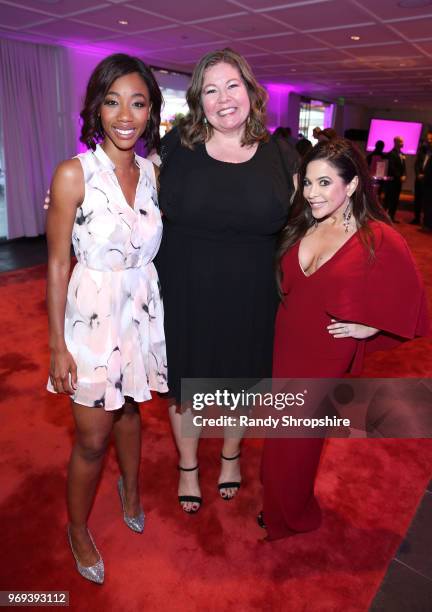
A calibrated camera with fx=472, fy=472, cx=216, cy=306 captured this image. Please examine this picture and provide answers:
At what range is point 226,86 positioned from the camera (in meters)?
1.72

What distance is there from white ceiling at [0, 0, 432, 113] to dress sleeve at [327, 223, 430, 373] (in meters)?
4.08

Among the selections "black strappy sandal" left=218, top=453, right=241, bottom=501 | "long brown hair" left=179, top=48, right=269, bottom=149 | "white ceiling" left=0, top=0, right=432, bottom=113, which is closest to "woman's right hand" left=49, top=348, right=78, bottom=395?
"long brown hair" left=179, top=48, right=269, bottom=149

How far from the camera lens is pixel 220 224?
67.6 inches

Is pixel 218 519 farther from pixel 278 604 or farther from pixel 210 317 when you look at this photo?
pixel 210 317

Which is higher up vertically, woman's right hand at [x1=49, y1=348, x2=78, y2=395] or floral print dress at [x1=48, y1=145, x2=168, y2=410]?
floral print dress at [x1=48, y1=145, x2=168, y2=410]

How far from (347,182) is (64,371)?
1.13 m

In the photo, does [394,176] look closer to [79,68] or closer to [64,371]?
[79,68]

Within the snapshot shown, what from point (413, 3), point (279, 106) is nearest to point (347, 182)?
point (413, 3)

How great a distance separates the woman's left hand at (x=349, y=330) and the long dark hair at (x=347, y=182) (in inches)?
10.4

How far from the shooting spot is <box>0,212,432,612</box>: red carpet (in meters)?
1.74

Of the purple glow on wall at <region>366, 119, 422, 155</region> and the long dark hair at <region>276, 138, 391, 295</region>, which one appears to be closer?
the long dark hair at <region>276, 138, 391, 295</region>

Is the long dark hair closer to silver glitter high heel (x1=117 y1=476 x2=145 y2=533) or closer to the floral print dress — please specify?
the floral print dress

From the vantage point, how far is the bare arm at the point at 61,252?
1405mm

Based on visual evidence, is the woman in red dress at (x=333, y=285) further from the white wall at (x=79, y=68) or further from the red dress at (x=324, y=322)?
the white wall at (x=79, y=68)
